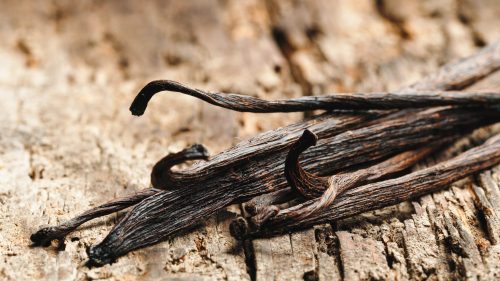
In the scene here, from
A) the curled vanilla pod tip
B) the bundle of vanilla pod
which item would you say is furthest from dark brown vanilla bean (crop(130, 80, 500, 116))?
the curled vanilla pod tip

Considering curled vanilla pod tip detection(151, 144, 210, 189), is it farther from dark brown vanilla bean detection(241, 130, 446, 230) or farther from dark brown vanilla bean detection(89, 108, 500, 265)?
dark brown vanilla bean detection(241, 130, 446, 230)

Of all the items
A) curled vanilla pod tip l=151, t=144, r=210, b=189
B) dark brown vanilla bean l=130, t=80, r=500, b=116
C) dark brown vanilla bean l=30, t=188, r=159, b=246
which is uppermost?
dark brown vanilla bean l=130, t=80, r=500, b=116

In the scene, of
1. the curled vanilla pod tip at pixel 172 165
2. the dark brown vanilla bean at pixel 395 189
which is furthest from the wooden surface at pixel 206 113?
the curled vanilla pod tip at pixel 172 165

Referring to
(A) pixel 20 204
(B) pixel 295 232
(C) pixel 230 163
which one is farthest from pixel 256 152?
(A) pixel 20 204

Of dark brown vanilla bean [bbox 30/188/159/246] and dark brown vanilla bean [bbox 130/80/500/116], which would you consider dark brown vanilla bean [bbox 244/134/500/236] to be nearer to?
dark brown vanilla bean [bbox 130/80/500/116]

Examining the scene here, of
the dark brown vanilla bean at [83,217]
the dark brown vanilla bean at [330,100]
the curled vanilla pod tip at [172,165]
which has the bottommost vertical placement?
the dark brown vanilla bean at [83,217]

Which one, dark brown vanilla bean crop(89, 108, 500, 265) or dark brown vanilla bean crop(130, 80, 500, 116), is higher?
dark brown vanilla bean crop(130, 80, 500, 116)

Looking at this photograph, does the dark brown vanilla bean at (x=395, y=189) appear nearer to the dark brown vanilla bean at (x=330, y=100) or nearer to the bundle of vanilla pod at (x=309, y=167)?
the bundle of vanilla pod at (x=309, y=167)
